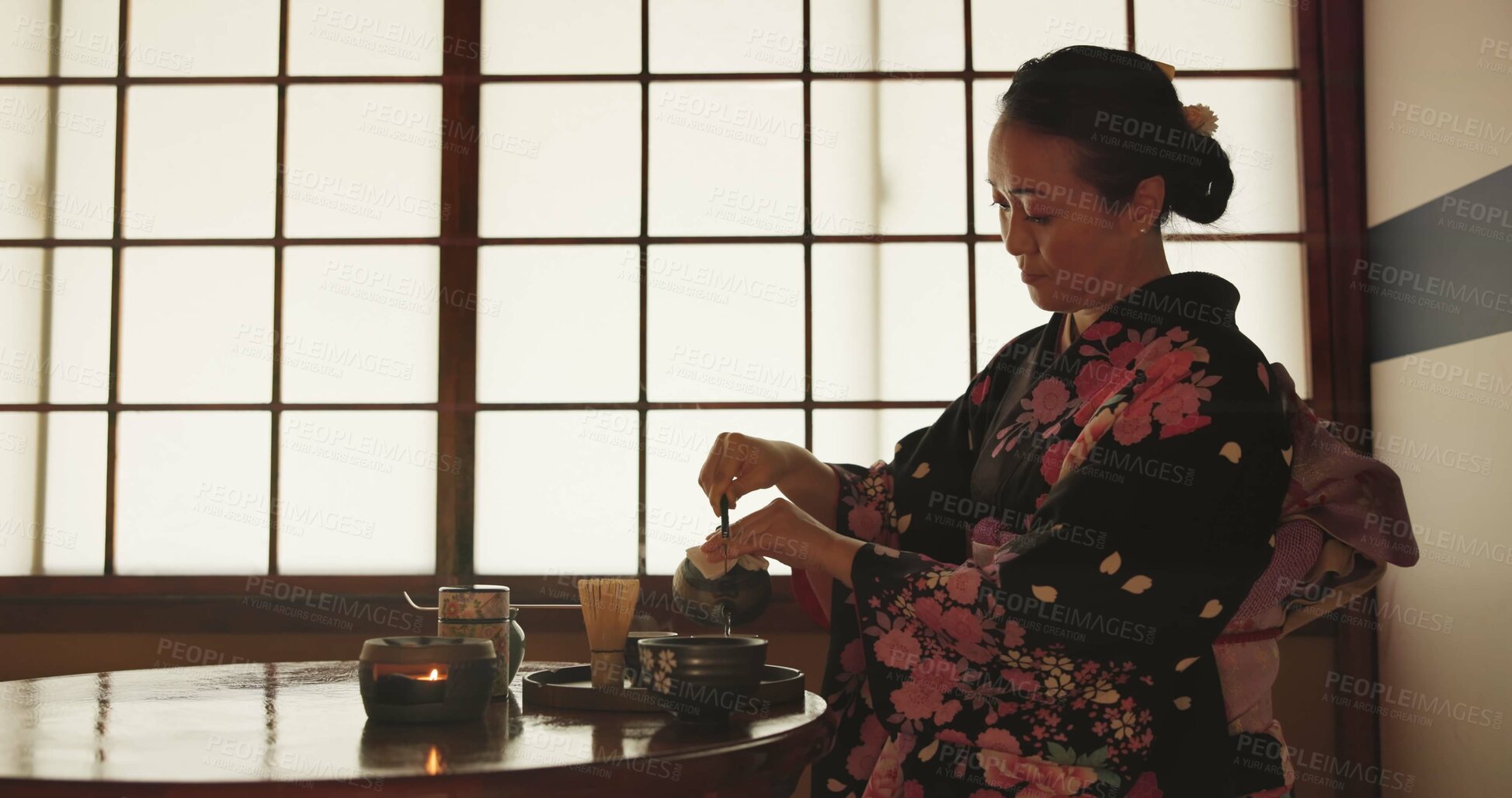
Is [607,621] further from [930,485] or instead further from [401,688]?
[930,485]

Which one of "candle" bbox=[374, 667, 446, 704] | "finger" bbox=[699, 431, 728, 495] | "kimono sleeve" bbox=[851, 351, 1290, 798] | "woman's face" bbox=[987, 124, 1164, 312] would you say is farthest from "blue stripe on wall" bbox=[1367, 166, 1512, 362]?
"candle" bbox=[374, 667, 446, 704]

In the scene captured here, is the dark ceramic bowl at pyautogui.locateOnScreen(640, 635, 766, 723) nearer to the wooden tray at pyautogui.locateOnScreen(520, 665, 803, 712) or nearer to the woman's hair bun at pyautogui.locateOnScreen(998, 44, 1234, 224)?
the wooden tray at pyautogui.locateOnScreen(520, 665, 803, 712)

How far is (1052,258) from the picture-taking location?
166cm

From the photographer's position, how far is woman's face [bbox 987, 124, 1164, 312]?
1629 millimetres

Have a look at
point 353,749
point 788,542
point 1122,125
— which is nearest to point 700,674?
point 788,542

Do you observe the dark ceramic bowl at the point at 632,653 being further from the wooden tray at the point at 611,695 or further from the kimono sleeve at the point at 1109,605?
the kimono sleeve at the point at 1109,605

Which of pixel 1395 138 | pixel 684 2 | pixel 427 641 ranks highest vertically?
pixel 684 2

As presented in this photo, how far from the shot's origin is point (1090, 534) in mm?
1401

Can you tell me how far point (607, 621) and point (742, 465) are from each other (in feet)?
1.48

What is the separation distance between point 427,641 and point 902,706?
1.96 feet

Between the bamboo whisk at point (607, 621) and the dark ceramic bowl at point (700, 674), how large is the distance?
16 cm

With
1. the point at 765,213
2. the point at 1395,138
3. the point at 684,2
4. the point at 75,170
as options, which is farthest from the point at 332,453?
the point at 1395,138

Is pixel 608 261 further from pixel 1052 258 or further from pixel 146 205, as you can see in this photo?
pixel 1052 258

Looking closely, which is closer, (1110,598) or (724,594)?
(1110,598)
